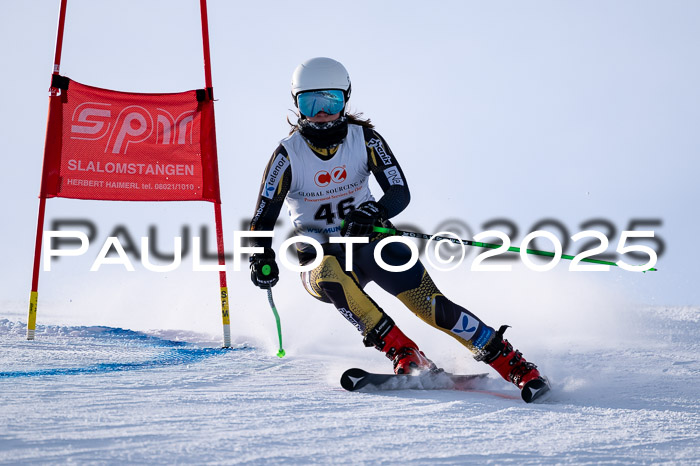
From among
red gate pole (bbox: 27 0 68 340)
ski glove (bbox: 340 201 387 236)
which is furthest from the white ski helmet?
red gate pole (bbox: 27 0 68 340)

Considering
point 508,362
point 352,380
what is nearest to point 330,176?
point 352,380

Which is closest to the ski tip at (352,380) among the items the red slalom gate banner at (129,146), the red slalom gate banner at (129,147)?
the red slalom gate banner at (129,147)

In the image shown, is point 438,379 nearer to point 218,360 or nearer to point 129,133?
point 218,360

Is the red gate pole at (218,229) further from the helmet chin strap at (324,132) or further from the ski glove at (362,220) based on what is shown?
the ski glove at (362,220)

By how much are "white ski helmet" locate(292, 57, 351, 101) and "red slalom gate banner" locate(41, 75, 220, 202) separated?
2513 mm

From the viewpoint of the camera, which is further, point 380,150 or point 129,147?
point 129,147

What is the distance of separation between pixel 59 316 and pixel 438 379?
7016mm

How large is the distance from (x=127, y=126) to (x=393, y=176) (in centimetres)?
320

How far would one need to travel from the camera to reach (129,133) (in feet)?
19.5

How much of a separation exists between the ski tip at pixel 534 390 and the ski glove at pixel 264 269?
132 centimetres

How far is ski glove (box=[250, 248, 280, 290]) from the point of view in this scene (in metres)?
3.45

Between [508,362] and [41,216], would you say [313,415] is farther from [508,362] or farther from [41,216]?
[41,216]

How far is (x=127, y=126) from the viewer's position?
5.93 metres

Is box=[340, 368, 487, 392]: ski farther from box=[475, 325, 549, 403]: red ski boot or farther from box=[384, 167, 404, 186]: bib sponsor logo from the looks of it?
box=[384, 167, 404, 186]: bib sponsor logo
